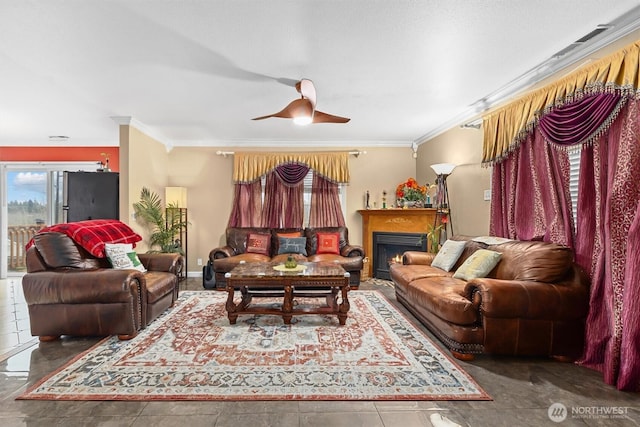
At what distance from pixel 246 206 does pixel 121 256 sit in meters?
2.54

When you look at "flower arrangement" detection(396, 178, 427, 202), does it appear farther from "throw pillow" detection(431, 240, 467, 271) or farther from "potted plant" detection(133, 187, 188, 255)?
"potted plant" detection(133, 187, 188, 255)

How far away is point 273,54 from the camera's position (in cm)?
264

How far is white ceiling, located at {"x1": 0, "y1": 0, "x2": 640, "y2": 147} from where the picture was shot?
208cm

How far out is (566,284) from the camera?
248 cm

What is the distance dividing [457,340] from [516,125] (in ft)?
7.36

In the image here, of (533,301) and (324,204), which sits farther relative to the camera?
(324,204)

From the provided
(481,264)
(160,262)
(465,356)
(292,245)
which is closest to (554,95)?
(481,264)

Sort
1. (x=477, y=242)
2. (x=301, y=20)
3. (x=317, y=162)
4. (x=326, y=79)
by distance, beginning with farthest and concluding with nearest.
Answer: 1. (x=317, y=162)
2. (x=477, y=242)
3. (x=326, y=79)
4. (x=301, y=20)

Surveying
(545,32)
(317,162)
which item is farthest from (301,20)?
→ (317,162)

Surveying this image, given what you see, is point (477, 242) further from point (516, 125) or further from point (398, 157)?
point (398, 157)

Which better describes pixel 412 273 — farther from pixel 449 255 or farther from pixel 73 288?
pixel 73 288

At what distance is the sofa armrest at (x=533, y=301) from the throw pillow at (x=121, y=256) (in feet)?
11.4

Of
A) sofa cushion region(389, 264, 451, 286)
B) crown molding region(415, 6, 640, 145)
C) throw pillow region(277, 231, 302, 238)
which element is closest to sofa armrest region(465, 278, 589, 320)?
sofa cushion region(389, 264, 451, 286)

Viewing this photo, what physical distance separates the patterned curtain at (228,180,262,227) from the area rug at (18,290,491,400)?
8.22 feet
